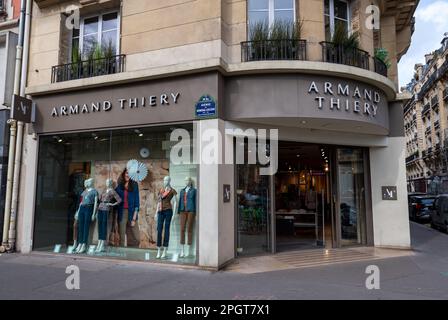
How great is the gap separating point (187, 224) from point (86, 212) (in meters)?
3.00

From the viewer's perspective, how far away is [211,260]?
7707 millimetres

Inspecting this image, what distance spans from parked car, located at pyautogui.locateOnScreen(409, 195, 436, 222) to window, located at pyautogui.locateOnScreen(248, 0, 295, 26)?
598 inches

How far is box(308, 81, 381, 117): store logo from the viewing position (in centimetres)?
827

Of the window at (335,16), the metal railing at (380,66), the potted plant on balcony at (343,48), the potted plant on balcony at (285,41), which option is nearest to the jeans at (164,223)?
the potted plant on balcony at (285,41)

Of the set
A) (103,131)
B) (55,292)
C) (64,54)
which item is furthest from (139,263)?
(64,54)

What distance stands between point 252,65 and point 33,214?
6.86m

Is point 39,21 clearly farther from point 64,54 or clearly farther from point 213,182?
point 213,182

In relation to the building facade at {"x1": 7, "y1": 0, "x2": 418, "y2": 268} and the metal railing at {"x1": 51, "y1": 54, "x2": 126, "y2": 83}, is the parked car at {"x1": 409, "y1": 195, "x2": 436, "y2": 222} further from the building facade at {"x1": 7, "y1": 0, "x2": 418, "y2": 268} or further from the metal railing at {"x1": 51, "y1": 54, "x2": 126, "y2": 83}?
the metal railing at {"x1": 51, "y1": 54, "x2": 126, "y2": 83}

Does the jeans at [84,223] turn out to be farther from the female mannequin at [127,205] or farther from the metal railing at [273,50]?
the metal railing at [273,50]

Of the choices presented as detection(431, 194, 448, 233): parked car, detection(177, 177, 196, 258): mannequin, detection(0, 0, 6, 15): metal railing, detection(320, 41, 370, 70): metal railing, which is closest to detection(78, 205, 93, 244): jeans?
detection(177, 177, 196, 258): mannequin

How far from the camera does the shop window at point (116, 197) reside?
8.62 metres

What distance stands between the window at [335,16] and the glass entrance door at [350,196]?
3271 millimetres

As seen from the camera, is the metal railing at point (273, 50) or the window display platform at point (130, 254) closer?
the window display platform at point (130, 254)

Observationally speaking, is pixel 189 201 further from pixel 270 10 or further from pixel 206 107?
pixel 270 10
